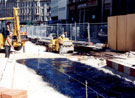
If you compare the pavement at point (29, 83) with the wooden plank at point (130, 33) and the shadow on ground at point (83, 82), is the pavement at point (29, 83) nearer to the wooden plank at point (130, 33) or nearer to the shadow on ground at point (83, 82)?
the shadow on ground at point (83, 82)

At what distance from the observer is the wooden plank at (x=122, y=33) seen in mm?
21531

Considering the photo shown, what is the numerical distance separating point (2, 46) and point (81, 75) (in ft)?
39.9

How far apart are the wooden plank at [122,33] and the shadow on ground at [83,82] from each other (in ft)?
20.7

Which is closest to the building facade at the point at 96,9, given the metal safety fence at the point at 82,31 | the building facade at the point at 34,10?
the metal safety fence at the point at 82,31

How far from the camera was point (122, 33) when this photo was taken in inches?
861

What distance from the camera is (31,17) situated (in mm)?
123312

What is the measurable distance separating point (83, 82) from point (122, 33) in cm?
1091

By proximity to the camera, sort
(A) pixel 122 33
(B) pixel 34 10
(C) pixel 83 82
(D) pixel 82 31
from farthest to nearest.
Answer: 1. (B) pixel 34 10
2. (D) pixel 82 31
3. (A) pixel 122 33
4. (C) pixel 83 82

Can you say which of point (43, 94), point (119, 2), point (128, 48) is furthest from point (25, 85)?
point (119, 2)

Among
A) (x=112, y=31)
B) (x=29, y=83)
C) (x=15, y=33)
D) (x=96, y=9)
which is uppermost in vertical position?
(x=96, y=9)

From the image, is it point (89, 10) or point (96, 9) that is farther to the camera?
point (89, 10)

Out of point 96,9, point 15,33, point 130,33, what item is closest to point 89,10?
point 96,9

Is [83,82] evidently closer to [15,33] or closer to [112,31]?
[112,31]

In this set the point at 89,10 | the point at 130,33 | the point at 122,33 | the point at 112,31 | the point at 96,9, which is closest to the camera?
the point at 130,33
